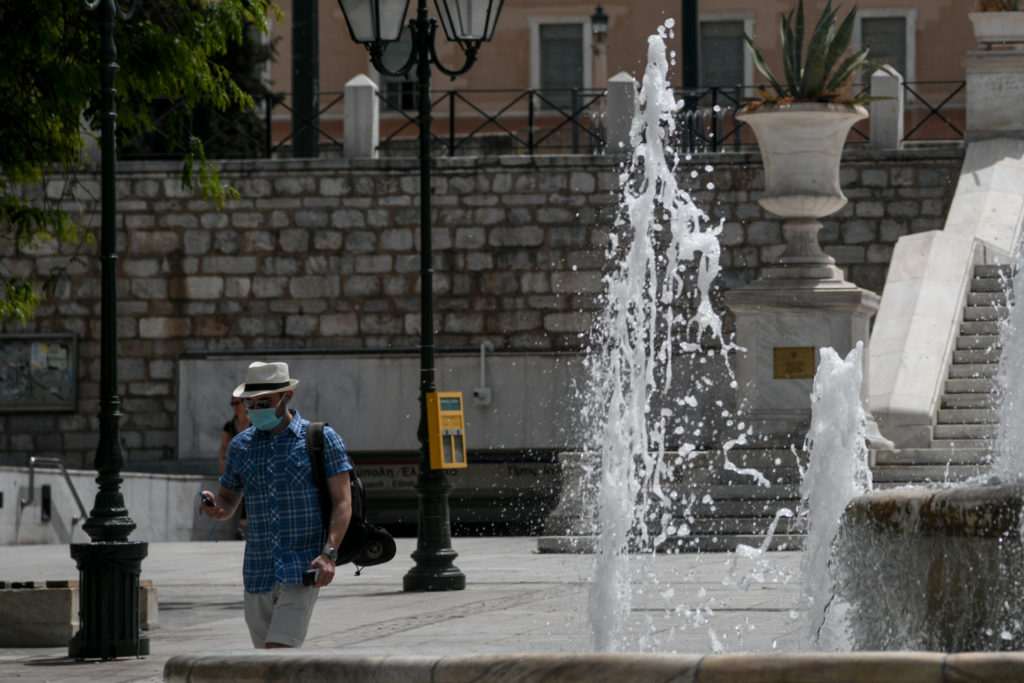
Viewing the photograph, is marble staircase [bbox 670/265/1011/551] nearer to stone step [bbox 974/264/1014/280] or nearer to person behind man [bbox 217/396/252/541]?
stone step [bbox 974/264/1014/280]

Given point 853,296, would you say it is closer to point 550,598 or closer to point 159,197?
point 550,598

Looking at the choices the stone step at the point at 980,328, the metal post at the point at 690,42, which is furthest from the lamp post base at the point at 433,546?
the metal post at the point at 690,42

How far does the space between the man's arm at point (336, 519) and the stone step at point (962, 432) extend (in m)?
9.60

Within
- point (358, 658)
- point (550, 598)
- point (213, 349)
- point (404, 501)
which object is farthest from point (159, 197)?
point (358, 658)

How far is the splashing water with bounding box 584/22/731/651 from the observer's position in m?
8.40

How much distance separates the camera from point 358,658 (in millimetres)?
5148

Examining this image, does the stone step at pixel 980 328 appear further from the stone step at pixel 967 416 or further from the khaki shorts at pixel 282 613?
the khaki shorts at pixel 282 613

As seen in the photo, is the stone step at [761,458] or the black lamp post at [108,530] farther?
the stone step at [761,458]

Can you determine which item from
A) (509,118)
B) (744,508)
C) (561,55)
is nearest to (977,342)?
(744,508)

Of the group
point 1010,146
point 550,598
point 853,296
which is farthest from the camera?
point 1010,146

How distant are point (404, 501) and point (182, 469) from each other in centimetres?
291

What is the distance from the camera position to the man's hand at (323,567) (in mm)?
6371

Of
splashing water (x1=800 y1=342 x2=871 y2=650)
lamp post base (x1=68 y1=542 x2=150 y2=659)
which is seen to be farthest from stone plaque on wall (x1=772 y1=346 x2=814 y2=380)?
lamp post base (x1=68 y1=542 x2=150 y2=659)

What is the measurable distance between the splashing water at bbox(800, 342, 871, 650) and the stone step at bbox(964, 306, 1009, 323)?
6.85ft
